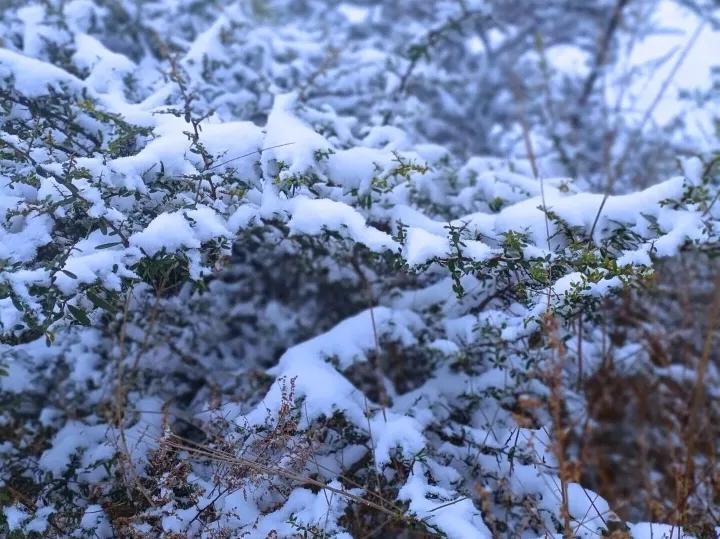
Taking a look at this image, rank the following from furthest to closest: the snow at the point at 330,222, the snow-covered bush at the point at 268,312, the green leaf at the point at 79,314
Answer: the snow at the point at 330,222, the snow-covered bush at the point at 268,312, the green leaf at the point at 79,314

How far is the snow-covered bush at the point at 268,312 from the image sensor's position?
5.89 ft

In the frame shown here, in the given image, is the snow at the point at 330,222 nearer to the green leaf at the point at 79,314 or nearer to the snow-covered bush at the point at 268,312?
the snow-covered bush at the point at 268,312

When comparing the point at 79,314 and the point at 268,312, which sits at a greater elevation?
the point at 79,314

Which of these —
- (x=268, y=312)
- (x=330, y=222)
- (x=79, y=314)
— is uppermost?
(x=330, y=222)

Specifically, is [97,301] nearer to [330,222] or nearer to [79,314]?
[79,314]

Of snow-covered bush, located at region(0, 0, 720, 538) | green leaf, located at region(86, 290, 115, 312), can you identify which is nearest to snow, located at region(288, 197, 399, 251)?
snow-covered bush, located at region(0, 0, 720, 538)

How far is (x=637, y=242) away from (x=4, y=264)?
1829 millimetres

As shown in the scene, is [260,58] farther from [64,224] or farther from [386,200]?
[64,224]

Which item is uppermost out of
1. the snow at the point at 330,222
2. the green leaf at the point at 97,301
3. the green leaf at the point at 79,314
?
the snow at the point at 330,222

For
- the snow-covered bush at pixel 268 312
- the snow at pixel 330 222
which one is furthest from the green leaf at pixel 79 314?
the snow at pixel 330 222

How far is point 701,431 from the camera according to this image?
2840 millimetres

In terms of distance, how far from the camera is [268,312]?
337 cm

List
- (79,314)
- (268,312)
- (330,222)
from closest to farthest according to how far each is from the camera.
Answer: (79,314) < (330,222) < (268,312)

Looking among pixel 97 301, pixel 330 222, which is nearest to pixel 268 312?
pixel 330 222
